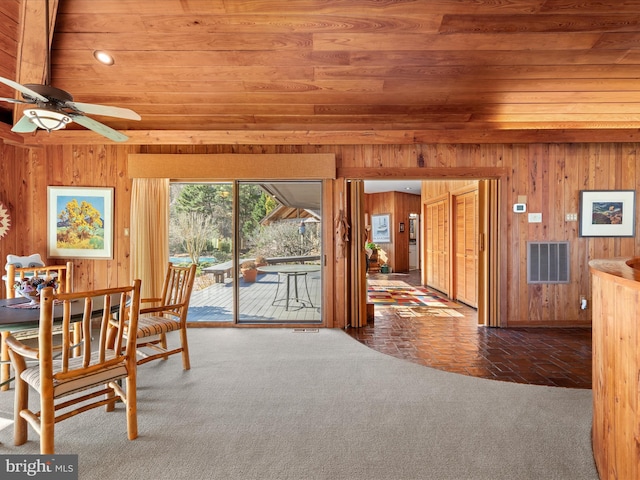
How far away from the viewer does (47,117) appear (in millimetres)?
2104

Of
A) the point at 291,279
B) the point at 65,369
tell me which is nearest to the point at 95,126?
the point at 65,369

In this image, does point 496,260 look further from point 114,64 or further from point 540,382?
point 114,64

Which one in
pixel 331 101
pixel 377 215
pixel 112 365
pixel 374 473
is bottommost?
pixel 374 473

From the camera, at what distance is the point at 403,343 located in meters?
3.80

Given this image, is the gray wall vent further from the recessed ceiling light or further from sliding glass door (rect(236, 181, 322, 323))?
the recessed ceiling light

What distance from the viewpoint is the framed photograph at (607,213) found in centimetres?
439

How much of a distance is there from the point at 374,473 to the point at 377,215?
1005cm

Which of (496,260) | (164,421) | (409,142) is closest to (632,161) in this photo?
(496,260)

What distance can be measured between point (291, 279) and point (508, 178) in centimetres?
328

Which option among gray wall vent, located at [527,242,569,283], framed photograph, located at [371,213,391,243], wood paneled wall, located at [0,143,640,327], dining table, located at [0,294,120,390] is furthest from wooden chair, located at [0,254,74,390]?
framed photograph, located at [371,213,391,243]

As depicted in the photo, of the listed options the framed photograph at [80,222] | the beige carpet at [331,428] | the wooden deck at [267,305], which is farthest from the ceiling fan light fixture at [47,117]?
the wooden deck at [267,305]

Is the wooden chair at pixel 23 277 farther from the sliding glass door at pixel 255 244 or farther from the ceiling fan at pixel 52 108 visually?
the sliding glass door at pixel 255 244

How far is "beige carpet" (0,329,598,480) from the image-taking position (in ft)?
5.80

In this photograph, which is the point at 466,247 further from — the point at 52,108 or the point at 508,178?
the point at 52,108
